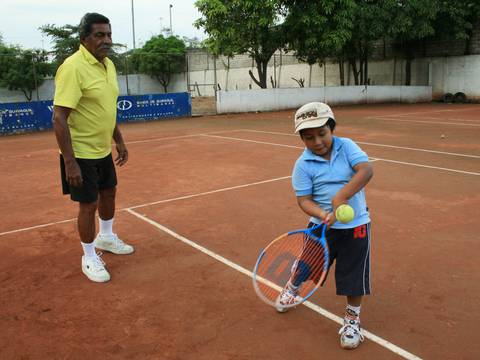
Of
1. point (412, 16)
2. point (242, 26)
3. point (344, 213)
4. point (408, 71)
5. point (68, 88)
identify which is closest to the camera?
point (344, 213)

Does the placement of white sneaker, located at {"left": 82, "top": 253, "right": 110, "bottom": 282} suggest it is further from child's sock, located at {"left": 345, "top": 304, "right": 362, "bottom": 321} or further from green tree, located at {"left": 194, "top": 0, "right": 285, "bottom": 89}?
green tree, located at {"left": 194, "top": 0, "right": 285, "bottom": 89}

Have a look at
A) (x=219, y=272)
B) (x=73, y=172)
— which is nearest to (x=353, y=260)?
(x=219, y=272)

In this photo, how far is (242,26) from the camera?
21.9 metres

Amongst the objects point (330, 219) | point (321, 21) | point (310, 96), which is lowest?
point (330, 219)

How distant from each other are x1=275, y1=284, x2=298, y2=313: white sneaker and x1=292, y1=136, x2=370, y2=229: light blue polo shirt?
0.60 m

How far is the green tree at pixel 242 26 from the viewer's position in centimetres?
2131

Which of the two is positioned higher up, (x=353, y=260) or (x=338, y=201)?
(x=338, y=201)

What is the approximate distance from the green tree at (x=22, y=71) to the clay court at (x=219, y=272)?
19.1 meters

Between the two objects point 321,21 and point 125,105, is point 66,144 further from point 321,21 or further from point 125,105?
point 321,21

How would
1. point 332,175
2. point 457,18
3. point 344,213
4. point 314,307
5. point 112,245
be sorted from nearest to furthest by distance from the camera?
point 344,213, point 332,175, point 314,307, point 112,245, point 457,18

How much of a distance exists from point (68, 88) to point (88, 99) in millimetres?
212

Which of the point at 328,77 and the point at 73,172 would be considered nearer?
the point at 73,172

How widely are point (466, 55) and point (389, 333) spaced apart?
28180mm

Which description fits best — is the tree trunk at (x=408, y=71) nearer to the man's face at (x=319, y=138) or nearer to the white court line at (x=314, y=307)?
the white court line at (x=314, y=307)
